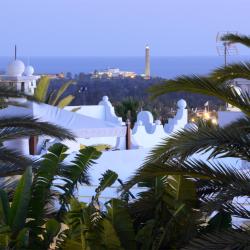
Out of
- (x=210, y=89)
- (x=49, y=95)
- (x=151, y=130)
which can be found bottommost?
(x=151, y=130)

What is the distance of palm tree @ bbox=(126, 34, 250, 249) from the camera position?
6672mm

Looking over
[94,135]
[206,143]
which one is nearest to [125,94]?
[94,135]

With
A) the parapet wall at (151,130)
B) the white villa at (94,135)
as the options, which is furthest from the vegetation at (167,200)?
the parapet wall at (151,130)

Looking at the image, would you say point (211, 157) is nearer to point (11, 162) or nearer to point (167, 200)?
point (167, 200)

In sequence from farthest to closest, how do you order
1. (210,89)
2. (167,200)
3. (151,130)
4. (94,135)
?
(151,130), (94,135), (167,200), (210,89)

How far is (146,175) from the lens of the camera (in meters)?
7.48

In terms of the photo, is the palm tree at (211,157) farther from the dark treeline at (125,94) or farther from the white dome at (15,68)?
the dark treeline at (125,94)

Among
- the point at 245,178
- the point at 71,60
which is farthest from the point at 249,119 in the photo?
the point at 71,60

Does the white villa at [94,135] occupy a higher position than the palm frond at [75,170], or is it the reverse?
the palm frond at [75,170]

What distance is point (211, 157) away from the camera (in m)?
7.44

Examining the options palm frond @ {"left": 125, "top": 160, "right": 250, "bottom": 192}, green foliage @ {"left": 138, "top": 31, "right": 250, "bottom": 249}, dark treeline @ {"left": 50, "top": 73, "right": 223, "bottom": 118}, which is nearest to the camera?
green foliage @ {"left": 138, "top": 31, "right": 250, "bottom": 249}

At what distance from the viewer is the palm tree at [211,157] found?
21.9 feet

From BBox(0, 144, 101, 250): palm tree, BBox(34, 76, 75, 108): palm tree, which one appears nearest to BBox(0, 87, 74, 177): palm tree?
BBox(0, 144, 101, 250): palm tree

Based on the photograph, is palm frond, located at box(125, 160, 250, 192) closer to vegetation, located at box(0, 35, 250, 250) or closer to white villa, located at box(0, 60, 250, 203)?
vegetation, located at box(0, 35, 250, 250)
